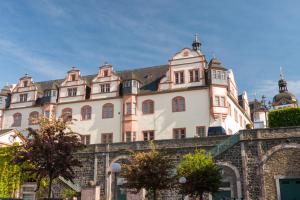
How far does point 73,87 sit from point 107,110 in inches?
250

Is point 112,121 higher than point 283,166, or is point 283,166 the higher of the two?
point 112,121

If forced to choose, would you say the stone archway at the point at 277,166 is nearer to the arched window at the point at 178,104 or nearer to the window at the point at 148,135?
the arched window at the point at 178,104

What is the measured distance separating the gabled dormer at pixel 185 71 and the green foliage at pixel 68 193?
632 inches

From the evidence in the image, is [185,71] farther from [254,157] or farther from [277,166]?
[277,166]

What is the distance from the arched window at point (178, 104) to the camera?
4059 cm

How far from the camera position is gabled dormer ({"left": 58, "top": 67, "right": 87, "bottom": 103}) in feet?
151

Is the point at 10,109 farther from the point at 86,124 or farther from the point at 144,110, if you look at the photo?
the point at 144,110

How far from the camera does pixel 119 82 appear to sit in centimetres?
4456

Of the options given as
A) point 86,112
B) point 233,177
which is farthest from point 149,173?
point 86,112

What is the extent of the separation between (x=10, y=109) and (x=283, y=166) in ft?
122

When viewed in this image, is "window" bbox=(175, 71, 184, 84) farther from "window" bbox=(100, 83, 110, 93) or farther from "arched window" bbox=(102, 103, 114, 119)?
"window" bbox=(100, 83, 110, 93)

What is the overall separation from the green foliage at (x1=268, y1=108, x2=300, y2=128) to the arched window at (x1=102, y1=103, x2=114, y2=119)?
779 inches

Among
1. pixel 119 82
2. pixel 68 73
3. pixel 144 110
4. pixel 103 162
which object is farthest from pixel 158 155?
pixel 68 73

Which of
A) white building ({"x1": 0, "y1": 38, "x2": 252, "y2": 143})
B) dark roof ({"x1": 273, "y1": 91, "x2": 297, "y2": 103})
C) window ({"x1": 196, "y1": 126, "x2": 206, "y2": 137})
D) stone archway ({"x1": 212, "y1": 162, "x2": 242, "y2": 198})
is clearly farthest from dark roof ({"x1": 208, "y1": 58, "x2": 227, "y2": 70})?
dark roof ({"x1": 273, "y1": 91, "x2": 297, "y2": 103})
